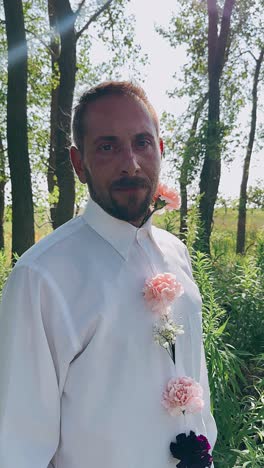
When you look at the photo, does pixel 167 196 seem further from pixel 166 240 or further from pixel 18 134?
pixel 18 134

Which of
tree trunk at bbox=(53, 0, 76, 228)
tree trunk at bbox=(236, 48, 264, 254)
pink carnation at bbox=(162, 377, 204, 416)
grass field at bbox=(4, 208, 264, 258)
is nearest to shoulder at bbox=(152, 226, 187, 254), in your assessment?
pink carnation at bbox=(162, 377, 204, 416)

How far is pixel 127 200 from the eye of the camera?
1.33 m

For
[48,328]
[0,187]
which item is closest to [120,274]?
[48,328]

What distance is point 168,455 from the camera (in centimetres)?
129

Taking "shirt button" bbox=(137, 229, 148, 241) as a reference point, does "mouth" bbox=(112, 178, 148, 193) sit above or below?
above

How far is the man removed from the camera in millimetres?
1135

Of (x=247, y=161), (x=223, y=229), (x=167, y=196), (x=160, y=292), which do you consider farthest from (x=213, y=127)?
(x=223, y=229)

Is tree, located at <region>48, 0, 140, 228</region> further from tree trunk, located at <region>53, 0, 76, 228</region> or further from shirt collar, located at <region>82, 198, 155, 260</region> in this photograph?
shirt collar, located at <region>82, 198, 155, 260</region>

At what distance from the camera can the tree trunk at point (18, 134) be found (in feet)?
23.3

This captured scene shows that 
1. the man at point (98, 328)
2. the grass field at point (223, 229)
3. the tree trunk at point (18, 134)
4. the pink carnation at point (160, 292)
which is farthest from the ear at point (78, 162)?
the grass field at point (223, 229)

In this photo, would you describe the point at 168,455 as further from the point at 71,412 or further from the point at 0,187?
the point at 0,187

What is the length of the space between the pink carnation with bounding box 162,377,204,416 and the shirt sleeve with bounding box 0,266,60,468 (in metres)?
0.32

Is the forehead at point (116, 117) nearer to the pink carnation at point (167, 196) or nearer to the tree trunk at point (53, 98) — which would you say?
the pink carnation at point (167, 196)

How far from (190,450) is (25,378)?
0.49 m
